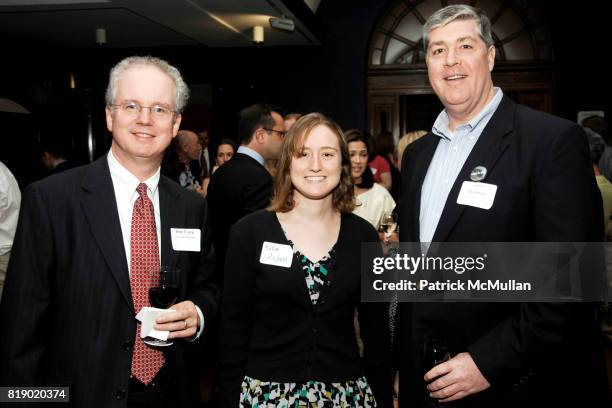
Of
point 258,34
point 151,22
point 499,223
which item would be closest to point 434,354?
point 499,223

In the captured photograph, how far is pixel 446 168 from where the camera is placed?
178 centimetres

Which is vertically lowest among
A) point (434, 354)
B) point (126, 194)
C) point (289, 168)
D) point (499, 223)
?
point (434, 354)

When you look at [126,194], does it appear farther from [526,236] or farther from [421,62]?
[421,62]

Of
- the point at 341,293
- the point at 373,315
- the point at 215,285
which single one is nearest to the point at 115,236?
the point at 215,285

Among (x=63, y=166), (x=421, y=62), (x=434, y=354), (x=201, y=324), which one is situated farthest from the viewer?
(x=421, y=62)

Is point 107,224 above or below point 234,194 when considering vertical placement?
below

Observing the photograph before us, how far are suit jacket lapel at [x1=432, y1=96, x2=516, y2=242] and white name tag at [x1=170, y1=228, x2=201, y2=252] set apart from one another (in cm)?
80

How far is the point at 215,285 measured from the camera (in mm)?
2002

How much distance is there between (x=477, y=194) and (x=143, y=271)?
107cm

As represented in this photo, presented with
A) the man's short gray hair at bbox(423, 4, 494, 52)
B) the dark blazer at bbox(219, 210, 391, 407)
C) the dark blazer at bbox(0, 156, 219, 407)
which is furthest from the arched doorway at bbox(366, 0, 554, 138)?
the dark blazer at bbox(0, 156, 219, 407)

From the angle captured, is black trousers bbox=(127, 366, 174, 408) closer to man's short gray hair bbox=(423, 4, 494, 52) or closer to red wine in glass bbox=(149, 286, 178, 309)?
red wine in glass bbox=(149, 286, 178, 309)

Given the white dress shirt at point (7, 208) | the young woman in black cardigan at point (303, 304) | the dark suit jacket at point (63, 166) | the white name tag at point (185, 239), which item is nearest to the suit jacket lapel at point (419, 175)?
the young woman in black cardigan at point (303, 304)

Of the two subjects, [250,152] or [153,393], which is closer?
[153,393]

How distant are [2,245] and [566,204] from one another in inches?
150
